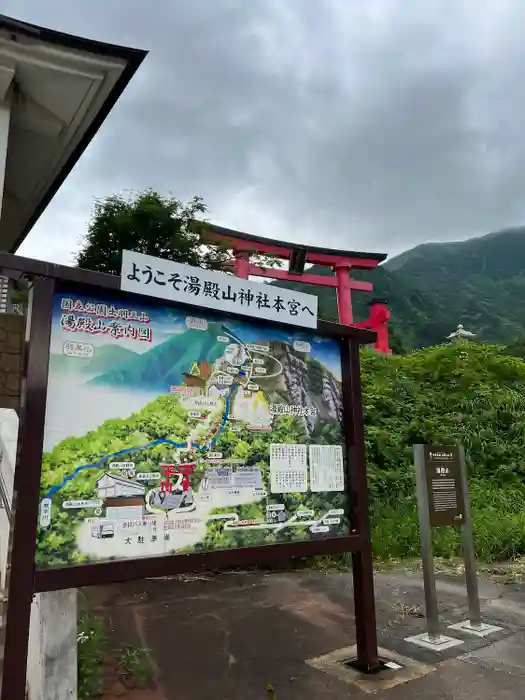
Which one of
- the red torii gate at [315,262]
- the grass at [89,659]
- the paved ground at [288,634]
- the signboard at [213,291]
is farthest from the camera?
the red torii gate at [315,262]

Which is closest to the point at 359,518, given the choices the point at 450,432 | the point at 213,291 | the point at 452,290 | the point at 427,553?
the point at 427,553

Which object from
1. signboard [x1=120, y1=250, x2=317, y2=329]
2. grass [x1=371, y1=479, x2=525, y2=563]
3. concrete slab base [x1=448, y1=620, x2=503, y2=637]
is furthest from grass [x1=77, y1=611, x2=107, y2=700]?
grass [x1=371, y1=479, x2=525, y2=563]

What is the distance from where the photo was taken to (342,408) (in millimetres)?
4125

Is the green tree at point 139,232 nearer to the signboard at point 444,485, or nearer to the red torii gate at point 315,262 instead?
the red torii gate at point 315,262

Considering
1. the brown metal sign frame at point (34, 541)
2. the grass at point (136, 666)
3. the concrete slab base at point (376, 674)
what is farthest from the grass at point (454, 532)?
the brown metal sign frame at point (34, 541)

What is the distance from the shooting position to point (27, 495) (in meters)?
2.65

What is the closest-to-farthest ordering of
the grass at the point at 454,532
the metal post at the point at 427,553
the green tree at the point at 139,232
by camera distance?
the metal post at the point at 427,553, the grass at the point at 454,532, the green tree at the point at 139,232

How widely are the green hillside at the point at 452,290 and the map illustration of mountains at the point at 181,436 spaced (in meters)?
22.0

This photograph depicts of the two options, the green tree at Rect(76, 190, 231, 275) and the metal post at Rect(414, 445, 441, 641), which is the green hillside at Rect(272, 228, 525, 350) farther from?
the metal post at Rect(414, 445, 441, 641)

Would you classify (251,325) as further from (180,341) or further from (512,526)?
(512,526)

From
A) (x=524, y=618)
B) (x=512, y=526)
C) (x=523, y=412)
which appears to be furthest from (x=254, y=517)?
(x=523, y=412)

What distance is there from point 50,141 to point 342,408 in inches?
183

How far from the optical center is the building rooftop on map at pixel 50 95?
15.6 feet

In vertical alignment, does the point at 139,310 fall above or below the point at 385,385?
below
